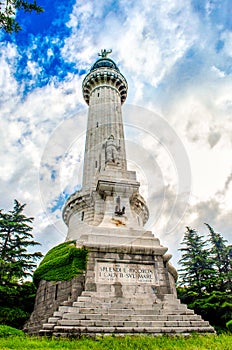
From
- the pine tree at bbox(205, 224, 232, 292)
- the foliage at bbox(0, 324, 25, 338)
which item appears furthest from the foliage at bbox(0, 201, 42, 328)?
the pine tree at bbox(205, 224, 232, 292)

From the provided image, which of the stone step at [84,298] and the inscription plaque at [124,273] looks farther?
the inscription plaque at [124,273]

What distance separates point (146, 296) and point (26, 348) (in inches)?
200

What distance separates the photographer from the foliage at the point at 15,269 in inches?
571

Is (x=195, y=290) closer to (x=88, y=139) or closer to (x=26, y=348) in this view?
(x=88, y=139)

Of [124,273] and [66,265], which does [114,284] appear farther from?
[66,265]

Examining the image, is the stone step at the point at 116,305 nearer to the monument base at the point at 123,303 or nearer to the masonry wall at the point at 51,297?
the monument base at the point at 123,303

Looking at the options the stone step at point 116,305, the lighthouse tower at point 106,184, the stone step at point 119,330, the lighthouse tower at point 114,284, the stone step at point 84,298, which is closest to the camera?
the stone step at point 119,330

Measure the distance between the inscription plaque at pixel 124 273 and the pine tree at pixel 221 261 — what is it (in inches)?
409

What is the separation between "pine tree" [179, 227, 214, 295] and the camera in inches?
756

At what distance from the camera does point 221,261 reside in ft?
67.7

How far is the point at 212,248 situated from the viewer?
21734mm

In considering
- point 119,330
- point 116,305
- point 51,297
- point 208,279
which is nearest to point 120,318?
point 119,330

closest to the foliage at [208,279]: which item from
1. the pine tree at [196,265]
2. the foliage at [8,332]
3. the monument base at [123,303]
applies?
the pine tree at [196,265]

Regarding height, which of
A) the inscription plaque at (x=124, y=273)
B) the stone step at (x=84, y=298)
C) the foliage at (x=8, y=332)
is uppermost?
the inscription plaque at (x=124, y=273)
